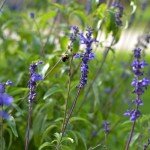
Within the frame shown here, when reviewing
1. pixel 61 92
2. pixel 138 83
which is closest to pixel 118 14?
pixel 61 92

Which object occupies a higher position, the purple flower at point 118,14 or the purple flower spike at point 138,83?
the purple flower at point 118,14

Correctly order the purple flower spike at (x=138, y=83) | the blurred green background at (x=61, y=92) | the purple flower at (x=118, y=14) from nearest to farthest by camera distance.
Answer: the purple flower spike at (x=138, y=83) < the blurred green background at (x=61, y=92) < the purple flower at (x=118, y=14)

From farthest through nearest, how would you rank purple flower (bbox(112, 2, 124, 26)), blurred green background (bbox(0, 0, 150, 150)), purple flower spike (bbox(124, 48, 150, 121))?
purple flower (bbox(112, 2, 124, 26)) < blurred green background (bbox(0, 0, 150, 150)) < purple flower spike (bbox(124, 48, 150, 121))

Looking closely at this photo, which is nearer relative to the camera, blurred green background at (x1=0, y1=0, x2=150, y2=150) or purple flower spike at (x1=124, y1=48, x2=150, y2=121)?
purple flower spike at (x1=124, y1=48, x2=150, y2=121)

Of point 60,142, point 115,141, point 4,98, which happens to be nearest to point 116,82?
point 115,141

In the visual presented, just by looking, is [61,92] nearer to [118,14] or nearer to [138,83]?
[118,14]

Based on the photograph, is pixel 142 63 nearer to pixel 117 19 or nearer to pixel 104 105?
pixel 117 19

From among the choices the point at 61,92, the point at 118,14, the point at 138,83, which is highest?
the point at 118,14

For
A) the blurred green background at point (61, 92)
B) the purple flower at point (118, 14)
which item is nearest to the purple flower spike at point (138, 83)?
the blurred green background at point (61, 92)

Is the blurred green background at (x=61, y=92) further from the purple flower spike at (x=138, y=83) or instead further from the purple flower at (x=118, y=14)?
the purple flower spike at (x=138, y=83)

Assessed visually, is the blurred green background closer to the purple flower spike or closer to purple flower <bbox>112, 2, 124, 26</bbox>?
purple flower <bbox>112, 2, 124, 26</bbox>

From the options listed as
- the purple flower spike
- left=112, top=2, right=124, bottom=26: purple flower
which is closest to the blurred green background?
left=112, top=2, right=124, bottom=26: purple flower
